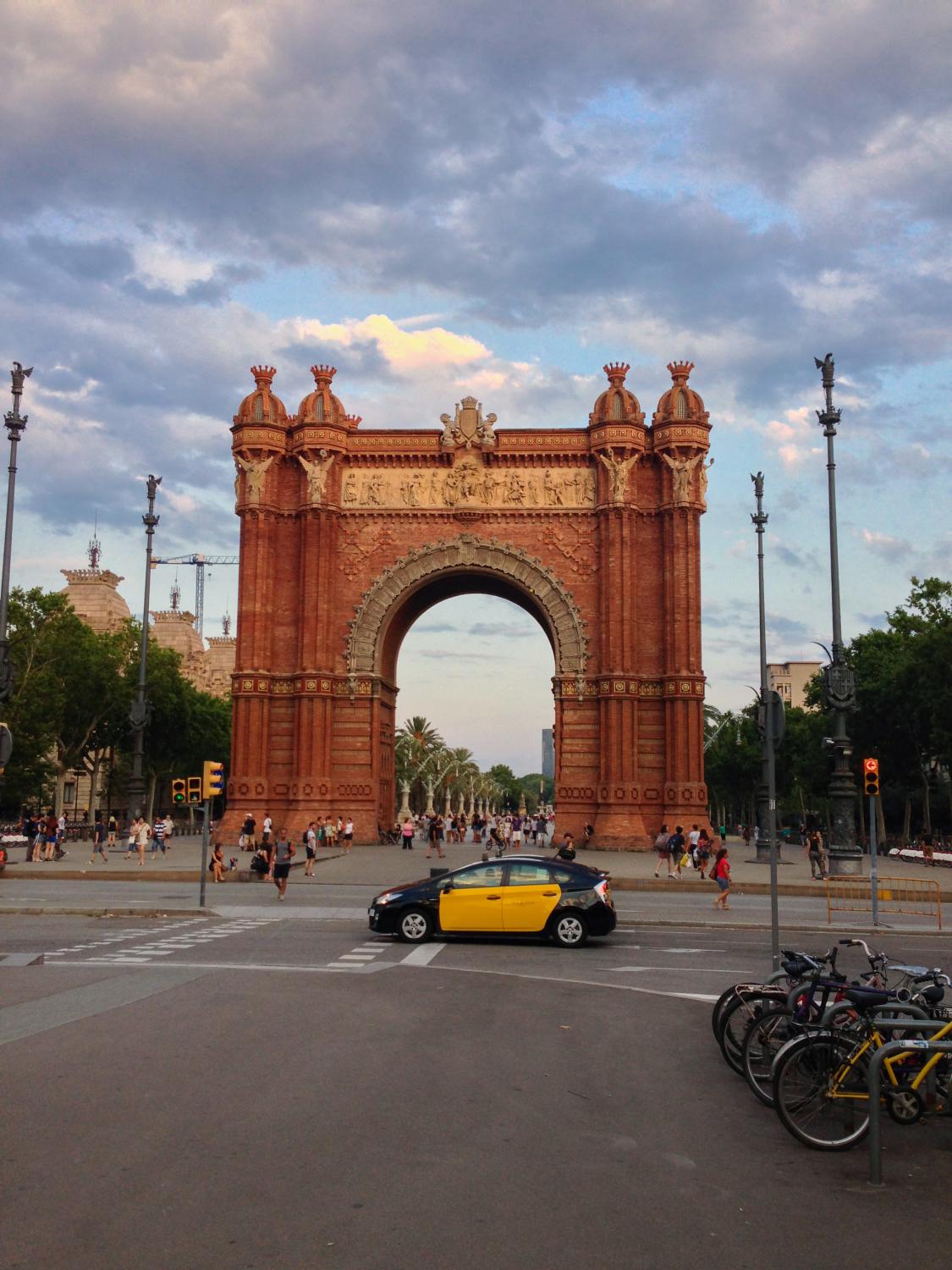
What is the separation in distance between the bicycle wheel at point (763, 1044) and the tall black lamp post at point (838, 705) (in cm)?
2482

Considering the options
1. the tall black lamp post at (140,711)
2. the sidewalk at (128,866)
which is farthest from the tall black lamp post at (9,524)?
the tall black lamp post at (140,711)

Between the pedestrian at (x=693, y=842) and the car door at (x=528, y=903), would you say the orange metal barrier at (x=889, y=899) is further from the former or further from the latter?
the pedestrian at (x=693, y=842)

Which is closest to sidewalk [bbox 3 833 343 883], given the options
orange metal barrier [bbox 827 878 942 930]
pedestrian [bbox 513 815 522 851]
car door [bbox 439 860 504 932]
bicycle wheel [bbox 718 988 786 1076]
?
pedestrian [bbox 513 815 522 851]

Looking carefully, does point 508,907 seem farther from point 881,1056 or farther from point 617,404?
point 617,404

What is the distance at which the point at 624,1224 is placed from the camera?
584cm

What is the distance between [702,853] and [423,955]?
22.5m

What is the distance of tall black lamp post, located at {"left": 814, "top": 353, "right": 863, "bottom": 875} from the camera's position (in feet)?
106

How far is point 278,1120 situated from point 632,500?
45074mm

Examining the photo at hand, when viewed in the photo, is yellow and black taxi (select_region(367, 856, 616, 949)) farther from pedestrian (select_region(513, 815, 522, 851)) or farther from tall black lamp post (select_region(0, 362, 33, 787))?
pedestrian (select_region(513, 815, 522, 851))

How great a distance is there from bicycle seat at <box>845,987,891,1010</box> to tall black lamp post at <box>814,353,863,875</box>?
25844 mm

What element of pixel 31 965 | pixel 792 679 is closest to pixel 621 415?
pixel 31 965

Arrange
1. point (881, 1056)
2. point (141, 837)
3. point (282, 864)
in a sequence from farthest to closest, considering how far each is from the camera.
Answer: point (141, 837) < point (282, 864) < point (881, 1056)

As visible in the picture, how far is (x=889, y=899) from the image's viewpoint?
87.6 ft

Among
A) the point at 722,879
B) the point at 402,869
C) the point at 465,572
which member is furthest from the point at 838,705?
the point at 465,572
